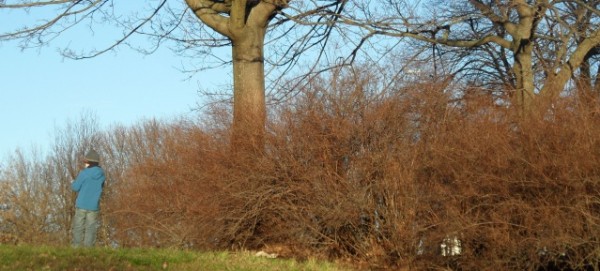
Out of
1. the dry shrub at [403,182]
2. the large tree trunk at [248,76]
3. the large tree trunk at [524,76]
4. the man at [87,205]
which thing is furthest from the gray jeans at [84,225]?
the large tree trunk at [524,76]

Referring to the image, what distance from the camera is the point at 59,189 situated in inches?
1661

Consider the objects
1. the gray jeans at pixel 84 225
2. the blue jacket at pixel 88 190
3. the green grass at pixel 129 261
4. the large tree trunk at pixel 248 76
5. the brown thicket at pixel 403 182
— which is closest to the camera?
the green grass at pixel 129 261

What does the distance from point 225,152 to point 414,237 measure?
359 cm

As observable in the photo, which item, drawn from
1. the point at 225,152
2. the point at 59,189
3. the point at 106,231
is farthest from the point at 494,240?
the point at 59,189

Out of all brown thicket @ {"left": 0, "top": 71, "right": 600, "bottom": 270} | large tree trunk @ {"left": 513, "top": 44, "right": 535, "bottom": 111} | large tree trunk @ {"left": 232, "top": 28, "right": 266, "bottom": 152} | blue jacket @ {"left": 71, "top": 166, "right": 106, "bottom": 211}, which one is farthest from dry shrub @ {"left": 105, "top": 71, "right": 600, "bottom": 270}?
blue jacket @ {"left": 71, "top": 166, "right": 106, "bottom": 211}

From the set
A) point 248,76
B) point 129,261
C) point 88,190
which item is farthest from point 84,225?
point 248,76

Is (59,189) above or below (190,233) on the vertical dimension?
above

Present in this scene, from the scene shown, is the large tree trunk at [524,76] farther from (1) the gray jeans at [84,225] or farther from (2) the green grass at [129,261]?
(1) the gray jeans at [84,225]

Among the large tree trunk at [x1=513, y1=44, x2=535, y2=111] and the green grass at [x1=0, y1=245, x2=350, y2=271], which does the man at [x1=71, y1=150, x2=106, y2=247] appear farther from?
the large tree trunk at [x1=513, y1=44, x2=535, y2=111]

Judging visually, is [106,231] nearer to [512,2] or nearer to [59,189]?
[512,2]

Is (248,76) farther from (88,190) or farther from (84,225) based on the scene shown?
(84,225)

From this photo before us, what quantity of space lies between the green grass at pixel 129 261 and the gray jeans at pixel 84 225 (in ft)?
7.63

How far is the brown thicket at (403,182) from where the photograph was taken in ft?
36.7

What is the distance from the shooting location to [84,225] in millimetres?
13227
